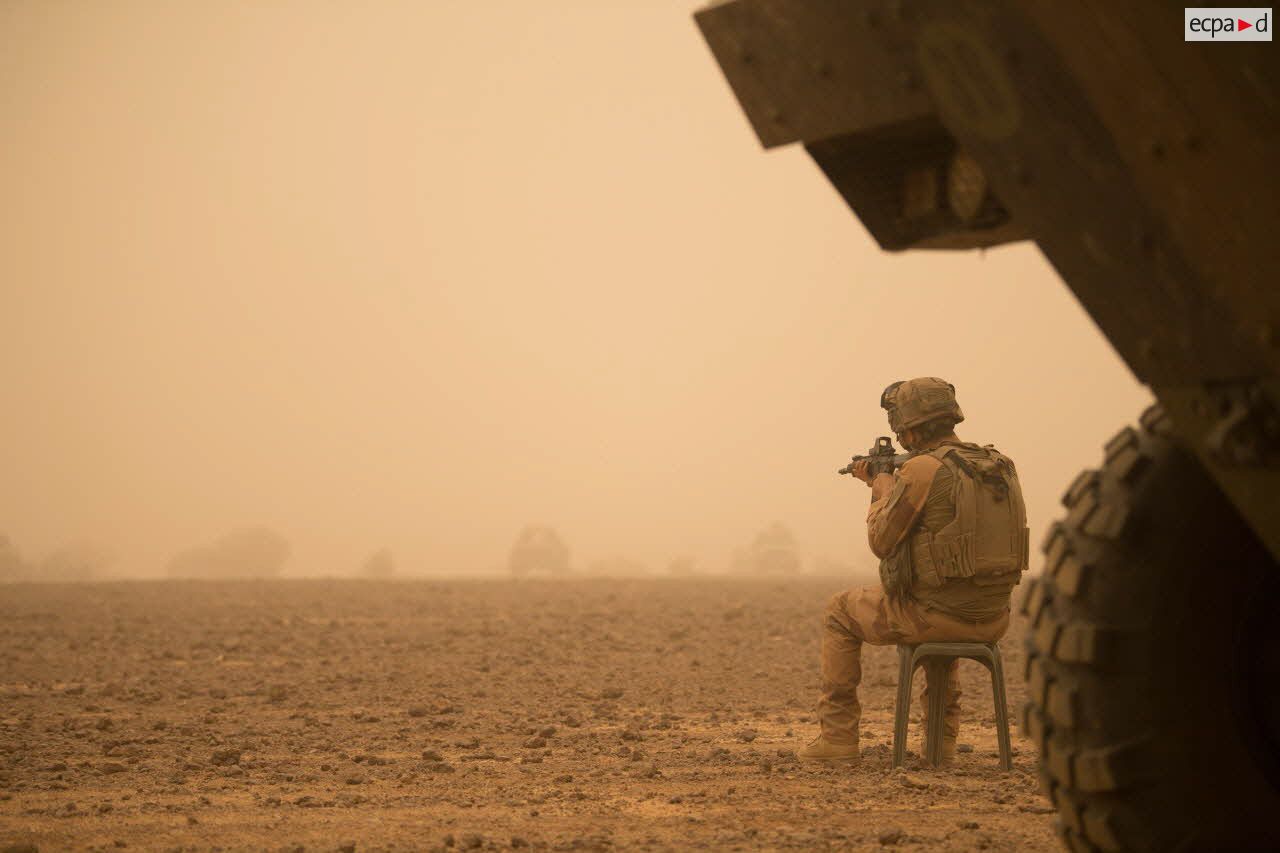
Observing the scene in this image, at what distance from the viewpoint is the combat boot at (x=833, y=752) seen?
6641 mm

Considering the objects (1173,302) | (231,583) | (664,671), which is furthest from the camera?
(231,583)

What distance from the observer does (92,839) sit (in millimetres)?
5043

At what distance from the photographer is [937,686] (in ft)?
21.6

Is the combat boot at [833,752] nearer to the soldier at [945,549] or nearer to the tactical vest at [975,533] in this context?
the soldier at [945,549]

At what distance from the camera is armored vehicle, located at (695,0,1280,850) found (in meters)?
2.75

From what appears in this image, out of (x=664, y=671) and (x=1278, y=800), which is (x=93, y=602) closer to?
(x=664, y=671)

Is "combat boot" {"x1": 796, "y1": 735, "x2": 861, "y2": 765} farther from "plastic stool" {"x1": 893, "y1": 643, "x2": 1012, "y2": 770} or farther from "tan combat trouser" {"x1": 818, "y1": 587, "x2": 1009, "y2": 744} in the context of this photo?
"plastic stool" {"x1": 893, "y1": 643, "x2": 1012, "y2": 770}

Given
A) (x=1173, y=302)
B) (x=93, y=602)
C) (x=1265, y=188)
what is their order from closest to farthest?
(x=1265, y=188), (x=1173, y=302), (x=93, y=602)

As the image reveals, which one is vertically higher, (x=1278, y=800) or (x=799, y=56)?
→ (x=799, y=56)

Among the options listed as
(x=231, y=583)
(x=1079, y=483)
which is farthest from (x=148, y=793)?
(x=231, y=583)

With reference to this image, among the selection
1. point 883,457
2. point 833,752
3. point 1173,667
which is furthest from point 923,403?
point 1173,667

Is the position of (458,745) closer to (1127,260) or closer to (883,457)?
(883,457)

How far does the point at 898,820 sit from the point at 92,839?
9.68 feet

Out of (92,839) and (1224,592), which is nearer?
(1224,592)
